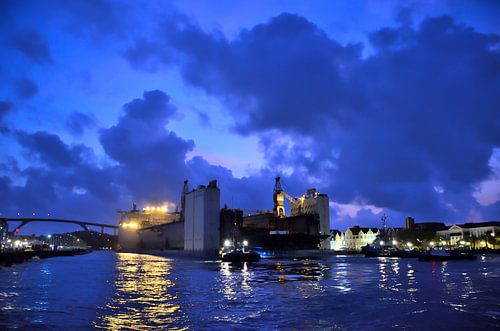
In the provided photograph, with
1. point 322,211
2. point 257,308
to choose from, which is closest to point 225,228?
point 322,211

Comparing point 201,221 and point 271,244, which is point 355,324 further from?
point 271,244

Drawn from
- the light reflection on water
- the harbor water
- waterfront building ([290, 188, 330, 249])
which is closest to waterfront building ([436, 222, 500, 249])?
waterfront building ([290, 188, 330, 249])

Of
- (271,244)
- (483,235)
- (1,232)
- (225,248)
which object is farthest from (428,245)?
(1,232)

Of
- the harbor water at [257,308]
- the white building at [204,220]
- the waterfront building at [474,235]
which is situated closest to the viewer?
the harbor water at [257,308]

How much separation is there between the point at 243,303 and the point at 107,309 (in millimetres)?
7424

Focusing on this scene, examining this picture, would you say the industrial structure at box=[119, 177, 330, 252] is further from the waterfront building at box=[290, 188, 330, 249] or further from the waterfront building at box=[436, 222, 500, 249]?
the waterfront building at box=[436, 222, 500, 249]

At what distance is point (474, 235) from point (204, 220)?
110382mm

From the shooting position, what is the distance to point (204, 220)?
438 ft

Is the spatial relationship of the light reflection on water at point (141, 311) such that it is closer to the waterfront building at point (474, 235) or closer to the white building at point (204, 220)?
the white building at point (204, 220)

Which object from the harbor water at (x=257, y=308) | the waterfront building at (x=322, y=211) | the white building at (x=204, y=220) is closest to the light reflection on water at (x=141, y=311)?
the harbor water at (x=257, y=308)

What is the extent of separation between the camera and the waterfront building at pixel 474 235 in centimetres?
15584

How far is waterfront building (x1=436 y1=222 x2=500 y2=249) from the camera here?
155837 mm

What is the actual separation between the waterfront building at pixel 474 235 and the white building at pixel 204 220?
328 ft

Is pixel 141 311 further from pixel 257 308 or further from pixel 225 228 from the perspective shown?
pixel 225 228
